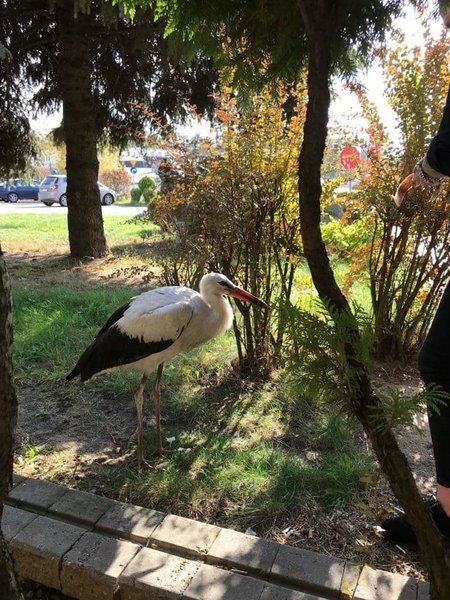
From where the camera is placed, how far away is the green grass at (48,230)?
467 inches

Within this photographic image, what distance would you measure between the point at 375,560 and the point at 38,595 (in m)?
1.49

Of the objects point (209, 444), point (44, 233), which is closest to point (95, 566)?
point (209, 444)

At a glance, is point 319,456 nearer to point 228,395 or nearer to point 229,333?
point 228,395

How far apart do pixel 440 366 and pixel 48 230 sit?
13.3 metres

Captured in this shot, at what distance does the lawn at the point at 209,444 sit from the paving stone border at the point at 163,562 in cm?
19

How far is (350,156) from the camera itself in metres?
4.24

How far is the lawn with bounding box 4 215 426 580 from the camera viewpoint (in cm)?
264

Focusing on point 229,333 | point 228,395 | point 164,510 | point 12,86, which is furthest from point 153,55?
point 164,510

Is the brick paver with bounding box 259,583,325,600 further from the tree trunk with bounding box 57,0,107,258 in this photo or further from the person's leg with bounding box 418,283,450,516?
the tree trunk with bounding box 57,0,107,258

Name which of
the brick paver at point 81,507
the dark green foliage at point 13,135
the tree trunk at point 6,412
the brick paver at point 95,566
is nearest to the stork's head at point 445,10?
the tree trunk at point 6,412

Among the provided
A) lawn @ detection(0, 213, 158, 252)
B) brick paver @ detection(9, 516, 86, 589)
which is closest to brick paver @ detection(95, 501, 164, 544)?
brick paver @ detection(9, 516, 86, 589)

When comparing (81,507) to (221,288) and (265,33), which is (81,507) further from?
(265,33)

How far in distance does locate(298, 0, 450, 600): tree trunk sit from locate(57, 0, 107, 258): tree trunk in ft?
24.6

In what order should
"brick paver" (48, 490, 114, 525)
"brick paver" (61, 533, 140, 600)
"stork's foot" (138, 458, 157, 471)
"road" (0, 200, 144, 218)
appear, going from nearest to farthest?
1. "brick paver" (61, 533, 140, 600)
2. "brick paver" (48, 490, 114, 525)
3. "stork's foot" (138, 458, 157, 471)
4. "road" (0, 200, 144, 218)
